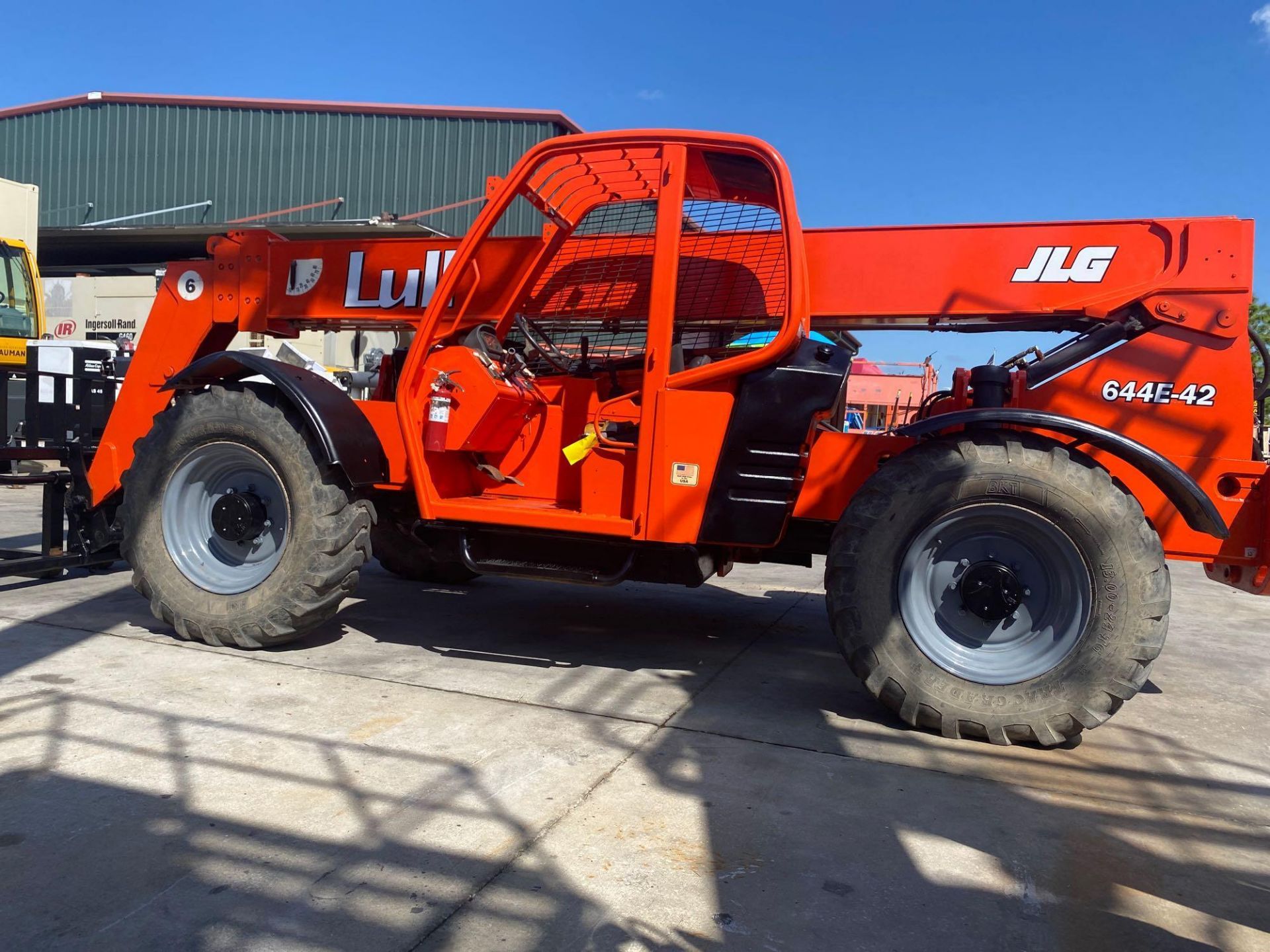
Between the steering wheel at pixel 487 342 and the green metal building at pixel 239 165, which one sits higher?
the green metal building at pixel 239 165

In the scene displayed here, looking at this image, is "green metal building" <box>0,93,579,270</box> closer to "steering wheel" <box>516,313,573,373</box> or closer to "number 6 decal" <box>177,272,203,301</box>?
"number 6 decal" <box>177,272,203,301</box>

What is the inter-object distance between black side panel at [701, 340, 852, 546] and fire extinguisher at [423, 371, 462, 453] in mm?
1397

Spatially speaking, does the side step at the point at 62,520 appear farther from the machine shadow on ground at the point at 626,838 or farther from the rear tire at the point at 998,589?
the rear tire at the point at 998,589

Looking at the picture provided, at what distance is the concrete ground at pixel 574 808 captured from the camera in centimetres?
244

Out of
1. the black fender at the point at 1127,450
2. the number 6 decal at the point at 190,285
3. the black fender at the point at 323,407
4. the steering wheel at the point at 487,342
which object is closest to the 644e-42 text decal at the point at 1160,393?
the black fender at the point at 1127,450

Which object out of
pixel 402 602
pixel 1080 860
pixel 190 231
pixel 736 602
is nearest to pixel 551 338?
pixel 402 602

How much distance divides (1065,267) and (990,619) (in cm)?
166

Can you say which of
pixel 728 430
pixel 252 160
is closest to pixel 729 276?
pixel 728 430

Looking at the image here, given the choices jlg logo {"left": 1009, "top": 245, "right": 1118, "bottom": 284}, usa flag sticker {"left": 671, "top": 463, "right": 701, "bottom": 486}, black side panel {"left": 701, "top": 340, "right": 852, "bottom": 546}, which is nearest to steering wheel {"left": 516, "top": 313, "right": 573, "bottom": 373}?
usa flag sticker {"left": 671, "top": 463, "right": 701, "bottom": 486}

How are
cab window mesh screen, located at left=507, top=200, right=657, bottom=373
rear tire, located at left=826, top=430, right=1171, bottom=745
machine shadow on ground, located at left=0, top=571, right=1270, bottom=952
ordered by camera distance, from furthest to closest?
cab window mesh screen, located at left=507, top=200, right=657, bottom=373, rear tire, located at left=826, top=430, right=1171, bottom=745, machine shadow on ground, located at left=0, top=571, right=1270, bottom=952

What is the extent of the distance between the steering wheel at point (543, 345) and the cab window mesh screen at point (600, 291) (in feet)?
0.09

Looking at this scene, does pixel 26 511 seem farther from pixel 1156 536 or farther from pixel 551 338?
pixel 1156 536

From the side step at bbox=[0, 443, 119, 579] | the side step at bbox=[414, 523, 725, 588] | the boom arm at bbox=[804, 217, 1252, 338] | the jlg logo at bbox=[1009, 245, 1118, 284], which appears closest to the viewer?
the boom arm at bbox=[804, 217, 1252, 338]

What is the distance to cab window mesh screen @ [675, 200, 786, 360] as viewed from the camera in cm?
468
